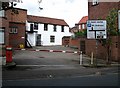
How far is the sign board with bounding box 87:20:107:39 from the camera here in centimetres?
2330

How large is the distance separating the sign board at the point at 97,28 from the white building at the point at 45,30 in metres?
33.5

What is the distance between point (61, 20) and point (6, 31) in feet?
116

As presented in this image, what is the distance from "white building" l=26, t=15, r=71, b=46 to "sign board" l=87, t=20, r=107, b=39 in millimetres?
33500

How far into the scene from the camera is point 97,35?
922 inches

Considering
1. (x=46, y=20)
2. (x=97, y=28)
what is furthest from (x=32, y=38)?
(x=97, y=28)

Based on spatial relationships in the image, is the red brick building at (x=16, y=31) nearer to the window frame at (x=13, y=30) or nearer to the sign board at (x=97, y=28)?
the window frame at (x=13, y=30)

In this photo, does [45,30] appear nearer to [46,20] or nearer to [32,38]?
[46,20]

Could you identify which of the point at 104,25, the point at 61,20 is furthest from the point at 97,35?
the point at 61,20

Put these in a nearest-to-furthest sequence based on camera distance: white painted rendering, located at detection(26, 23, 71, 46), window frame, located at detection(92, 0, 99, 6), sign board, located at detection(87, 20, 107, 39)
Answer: sign board, located at detection(87, 20, 107, 39) → window frame, located at detection(92, 0, 99, 6) → white painted rendering, located at detection(26, 23, 71, 46)

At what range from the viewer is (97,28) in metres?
23.3

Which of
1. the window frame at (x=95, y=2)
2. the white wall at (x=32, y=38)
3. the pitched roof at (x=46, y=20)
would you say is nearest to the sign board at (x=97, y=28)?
the window frame at (x=95, y=2)

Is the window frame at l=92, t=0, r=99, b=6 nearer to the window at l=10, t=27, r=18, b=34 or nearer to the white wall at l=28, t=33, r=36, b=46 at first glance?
the window at l=10, t=27, r=18, b=34

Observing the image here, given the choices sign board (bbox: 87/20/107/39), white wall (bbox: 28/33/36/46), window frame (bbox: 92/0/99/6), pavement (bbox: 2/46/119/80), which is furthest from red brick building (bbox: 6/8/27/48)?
sign board (bbox: 87/20/107/39)

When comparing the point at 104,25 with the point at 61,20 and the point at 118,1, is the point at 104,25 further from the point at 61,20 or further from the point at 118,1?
the point at 61,20
